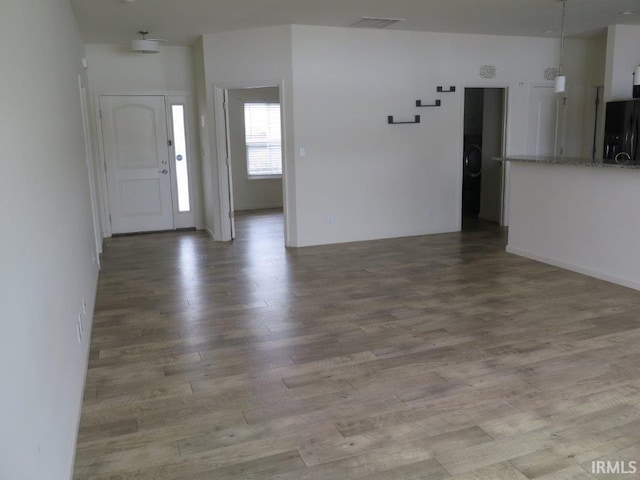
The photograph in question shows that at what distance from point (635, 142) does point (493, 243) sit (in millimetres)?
2075

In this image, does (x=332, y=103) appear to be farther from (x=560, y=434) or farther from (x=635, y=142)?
(x=560, y=434)

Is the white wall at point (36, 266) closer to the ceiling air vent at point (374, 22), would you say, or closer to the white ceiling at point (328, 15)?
the white ceiling at point (328, 15)

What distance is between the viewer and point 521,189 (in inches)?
231

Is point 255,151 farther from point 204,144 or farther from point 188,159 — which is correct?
point 204,144


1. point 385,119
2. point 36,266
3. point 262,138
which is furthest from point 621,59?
point 36,266

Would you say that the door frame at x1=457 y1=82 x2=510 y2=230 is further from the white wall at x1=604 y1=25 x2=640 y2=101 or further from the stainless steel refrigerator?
the stainless steel refrigerator

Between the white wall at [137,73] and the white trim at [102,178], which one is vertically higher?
the white wall at [137,73]

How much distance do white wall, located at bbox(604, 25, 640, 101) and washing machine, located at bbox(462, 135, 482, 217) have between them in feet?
7.17

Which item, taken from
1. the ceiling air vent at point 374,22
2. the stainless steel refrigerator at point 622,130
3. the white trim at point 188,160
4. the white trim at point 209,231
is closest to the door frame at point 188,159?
the white trim at point 188,160

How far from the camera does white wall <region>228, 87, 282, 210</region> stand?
9406mm

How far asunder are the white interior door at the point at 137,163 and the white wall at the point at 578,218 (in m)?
4.72

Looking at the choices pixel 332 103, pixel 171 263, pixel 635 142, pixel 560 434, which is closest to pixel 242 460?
pixel 560 434

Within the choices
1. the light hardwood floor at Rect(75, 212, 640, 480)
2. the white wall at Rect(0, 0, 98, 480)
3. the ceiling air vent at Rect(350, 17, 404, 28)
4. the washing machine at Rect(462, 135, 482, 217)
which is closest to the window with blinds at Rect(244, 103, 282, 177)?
the washing machine at Rect(462, 135, 482, 217)

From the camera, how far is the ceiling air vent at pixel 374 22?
6009 millimetres
